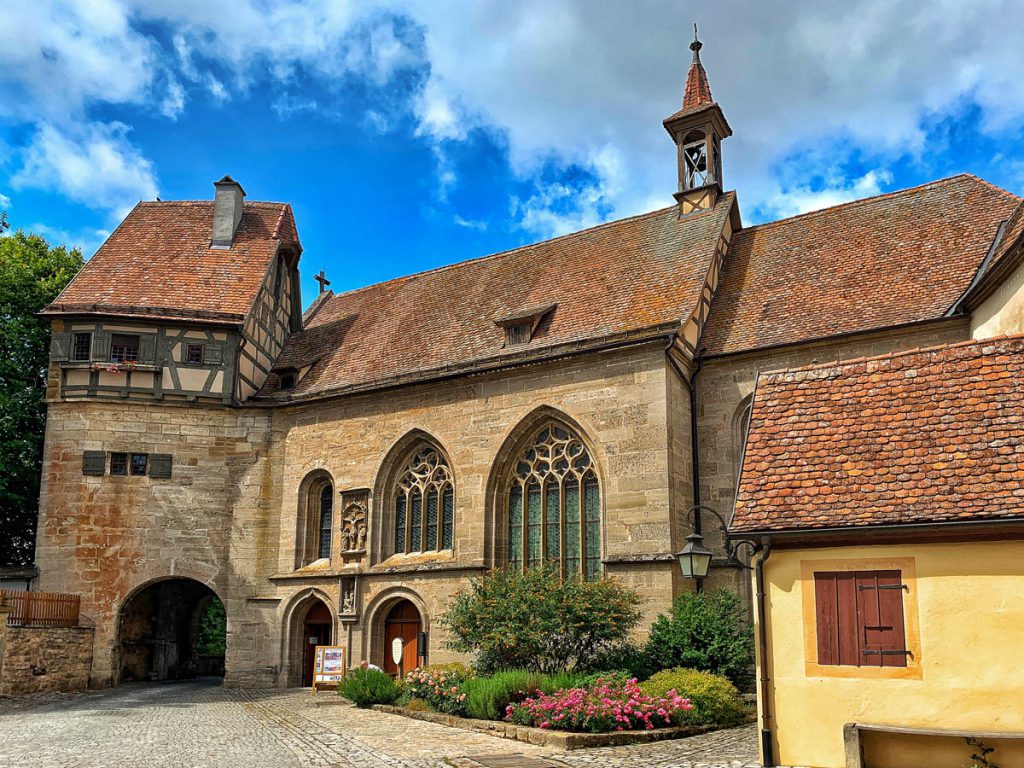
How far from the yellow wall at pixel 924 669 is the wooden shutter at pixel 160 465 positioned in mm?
16565

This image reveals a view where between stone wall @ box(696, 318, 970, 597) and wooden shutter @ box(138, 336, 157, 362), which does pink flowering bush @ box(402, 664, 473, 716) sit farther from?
wooden shutter @ box(138, 336, 157, 362)

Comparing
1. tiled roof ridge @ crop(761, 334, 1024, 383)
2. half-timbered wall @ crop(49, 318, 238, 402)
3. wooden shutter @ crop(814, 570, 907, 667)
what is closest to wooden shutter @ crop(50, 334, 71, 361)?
half-timbered wall @ crop(49, 318, 238, 402)

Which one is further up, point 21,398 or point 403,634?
point 21,398

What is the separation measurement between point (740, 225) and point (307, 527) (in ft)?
43.2

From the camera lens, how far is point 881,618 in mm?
9641

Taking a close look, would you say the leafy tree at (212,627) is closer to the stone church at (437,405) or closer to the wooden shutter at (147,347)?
the stone church at (437,405)

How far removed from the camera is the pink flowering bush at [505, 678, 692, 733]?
1239 centimetres

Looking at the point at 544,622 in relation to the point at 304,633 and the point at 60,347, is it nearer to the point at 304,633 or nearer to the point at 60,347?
the point at 304,633

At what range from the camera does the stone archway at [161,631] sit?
77.5 ft

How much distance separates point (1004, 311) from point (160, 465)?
18304mm

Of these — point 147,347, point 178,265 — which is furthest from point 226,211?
point 147,347

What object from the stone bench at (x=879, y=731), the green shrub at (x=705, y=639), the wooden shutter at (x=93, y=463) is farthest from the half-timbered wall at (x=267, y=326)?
the stone bench at (x=879, y=731)

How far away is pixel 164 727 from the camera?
45.8 ft

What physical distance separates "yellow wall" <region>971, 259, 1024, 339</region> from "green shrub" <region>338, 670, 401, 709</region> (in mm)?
11402
